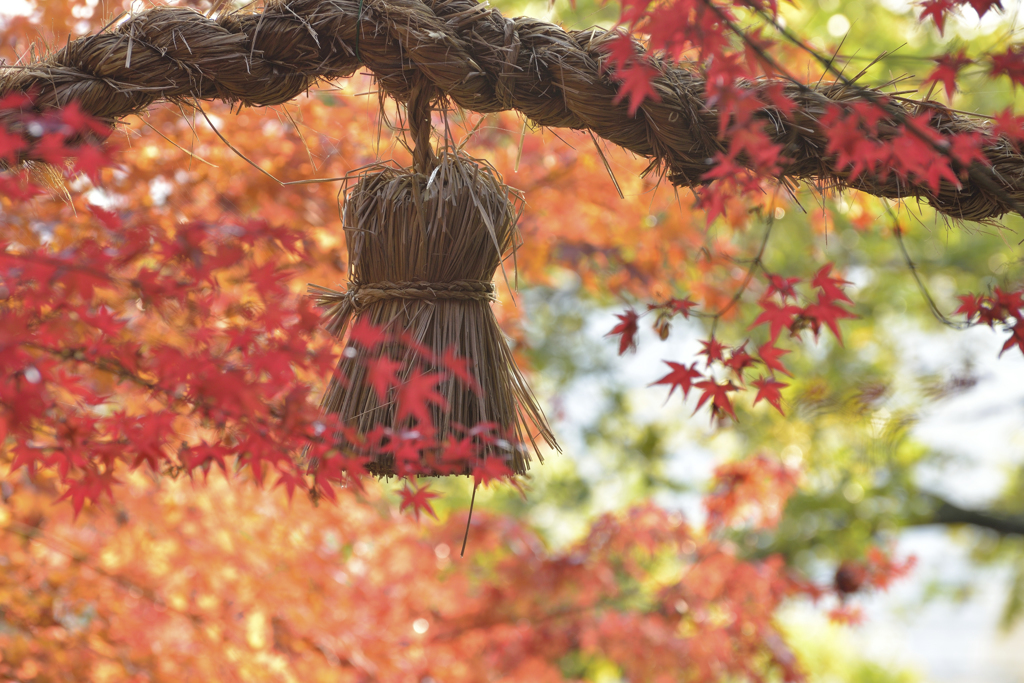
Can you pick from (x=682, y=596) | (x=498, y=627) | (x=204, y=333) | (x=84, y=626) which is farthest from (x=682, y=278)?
(x=84, y=626)

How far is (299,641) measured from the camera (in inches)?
109

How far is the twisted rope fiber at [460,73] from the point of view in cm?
113

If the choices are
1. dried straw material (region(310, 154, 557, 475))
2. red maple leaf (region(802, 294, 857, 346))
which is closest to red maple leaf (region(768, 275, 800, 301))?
red maple leaf (region(802, 294, 857, 346))

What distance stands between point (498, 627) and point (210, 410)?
283 cm

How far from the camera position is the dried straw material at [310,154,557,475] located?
1.19m

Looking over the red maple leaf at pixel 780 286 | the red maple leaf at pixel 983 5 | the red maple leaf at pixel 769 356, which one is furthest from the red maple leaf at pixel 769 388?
the red maple leaf at pixel 983 5

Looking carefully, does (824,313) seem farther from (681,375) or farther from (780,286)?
(681,375)

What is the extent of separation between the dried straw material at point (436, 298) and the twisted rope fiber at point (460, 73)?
178 mm

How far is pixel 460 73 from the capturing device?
1149 millimetres

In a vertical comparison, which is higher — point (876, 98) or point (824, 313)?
point (876, 98)

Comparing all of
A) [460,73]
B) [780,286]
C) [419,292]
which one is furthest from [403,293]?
[780,286]

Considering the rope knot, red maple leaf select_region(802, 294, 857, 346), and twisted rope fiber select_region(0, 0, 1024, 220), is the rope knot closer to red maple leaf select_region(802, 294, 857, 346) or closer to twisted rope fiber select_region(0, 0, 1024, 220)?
twisted rope fiber select_region(0, 0, 1024, 220)

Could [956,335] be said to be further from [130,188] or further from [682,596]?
[130,188]

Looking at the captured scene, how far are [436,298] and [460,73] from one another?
1.22 feet
